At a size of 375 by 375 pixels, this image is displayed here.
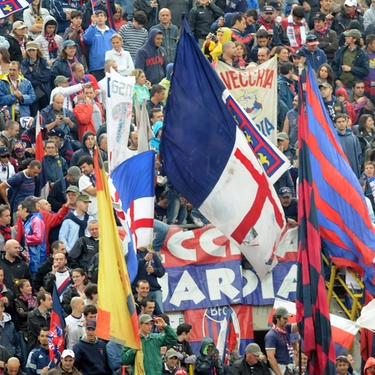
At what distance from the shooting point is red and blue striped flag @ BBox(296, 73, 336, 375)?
18.4 metres

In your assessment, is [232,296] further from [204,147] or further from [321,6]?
[321,6]

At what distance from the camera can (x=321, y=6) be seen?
31625 millimetres

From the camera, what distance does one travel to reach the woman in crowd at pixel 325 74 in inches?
1086

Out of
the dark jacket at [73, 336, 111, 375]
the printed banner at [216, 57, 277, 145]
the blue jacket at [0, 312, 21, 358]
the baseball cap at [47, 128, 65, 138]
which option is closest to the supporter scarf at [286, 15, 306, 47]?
the printed banner at [216, 57, 277, 145]

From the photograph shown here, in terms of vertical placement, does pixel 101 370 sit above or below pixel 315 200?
below

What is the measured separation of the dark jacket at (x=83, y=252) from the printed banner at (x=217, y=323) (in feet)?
6.25

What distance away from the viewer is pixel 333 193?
20.9 m

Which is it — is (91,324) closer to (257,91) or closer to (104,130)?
(257,91)

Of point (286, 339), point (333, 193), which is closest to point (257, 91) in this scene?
point (333, 193)

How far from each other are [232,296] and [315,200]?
11.2ft

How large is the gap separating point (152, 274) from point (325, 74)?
22.8 feet

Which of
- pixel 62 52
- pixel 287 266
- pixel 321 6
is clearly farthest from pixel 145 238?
pixel 321 6

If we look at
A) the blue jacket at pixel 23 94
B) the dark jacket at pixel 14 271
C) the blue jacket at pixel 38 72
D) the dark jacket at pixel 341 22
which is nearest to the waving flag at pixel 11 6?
the blue jacket at pixel 23 94

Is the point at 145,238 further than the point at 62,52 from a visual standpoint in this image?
No
